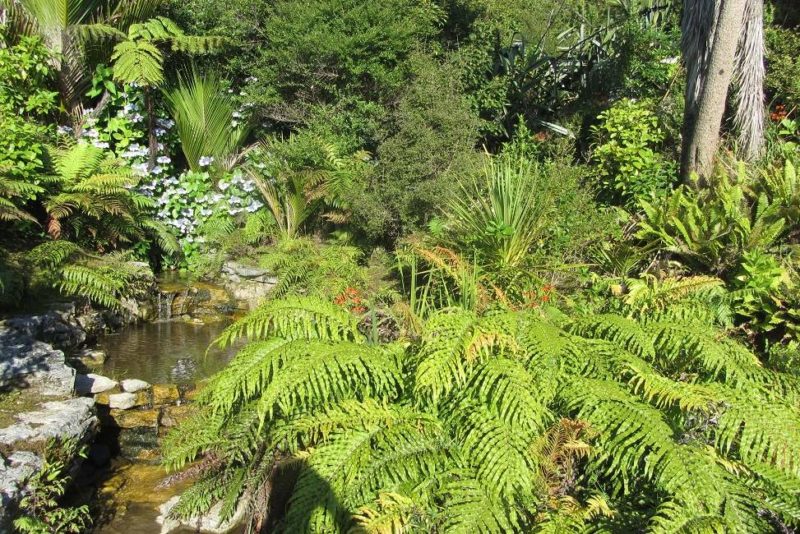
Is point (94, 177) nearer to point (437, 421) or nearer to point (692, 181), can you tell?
point (437, 421)

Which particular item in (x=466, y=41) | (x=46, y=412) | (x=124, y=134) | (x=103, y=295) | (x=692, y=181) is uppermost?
(x=466, y=41)

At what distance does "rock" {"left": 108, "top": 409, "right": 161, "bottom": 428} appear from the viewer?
528 centimetres

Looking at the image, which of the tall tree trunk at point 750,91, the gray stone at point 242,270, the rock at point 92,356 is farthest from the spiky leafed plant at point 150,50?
the tall tree trunk at point 750,91

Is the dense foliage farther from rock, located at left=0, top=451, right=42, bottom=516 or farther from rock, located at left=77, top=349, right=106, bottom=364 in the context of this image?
rock, located at left=0, top=451, right=42, bottom=516

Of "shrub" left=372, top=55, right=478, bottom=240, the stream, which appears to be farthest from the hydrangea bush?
"shrub" left=372, top=55, right=478, bottom=240

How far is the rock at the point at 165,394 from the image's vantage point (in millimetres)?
5637

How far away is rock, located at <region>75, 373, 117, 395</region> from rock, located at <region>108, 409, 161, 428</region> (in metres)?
0.35

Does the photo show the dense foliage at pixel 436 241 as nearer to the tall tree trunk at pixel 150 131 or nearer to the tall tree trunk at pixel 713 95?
the tall tree trunk at pixel 150 131

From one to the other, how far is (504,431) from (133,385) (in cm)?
408

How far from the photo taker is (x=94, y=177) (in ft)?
24.7

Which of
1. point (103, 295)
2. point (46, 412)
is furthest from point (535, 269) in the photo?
point (103, 295)

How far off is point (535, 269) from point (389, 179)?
2.58 meters

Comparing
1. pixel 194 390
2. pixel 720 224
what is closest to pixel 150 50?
pixel 194 390

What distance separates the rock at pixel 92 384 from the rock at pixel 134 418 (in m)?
0.35
